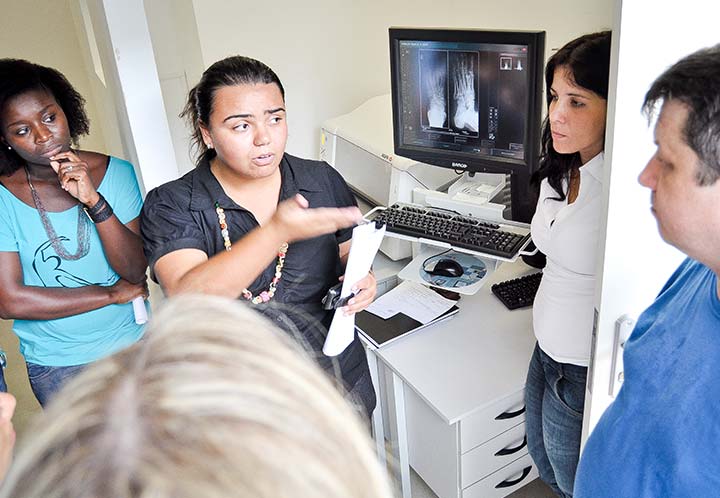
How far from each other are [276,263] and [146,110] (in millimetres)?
815

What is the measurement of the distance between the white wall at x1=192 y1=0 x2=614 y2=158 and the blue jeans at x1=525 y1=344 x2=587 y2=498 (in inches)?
46.8

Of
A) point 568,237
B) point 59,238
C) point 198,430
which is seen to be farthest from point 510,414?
point 198,430

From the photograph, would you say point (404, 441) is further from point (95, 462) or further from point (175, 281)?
point (95, 462)

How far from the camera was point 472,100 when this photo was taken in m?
1.77

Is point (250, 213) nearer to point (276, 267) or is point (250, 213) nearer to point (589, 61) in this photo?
point (276, 267)

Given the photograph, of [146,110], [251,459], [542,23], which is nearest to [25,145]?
[146,110]

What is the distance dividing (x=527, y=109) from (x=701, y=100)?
2.83 feet

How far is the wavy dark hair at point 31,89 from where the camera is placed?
58.7 inches

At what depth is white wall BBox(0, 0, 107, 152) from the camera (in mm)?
4254

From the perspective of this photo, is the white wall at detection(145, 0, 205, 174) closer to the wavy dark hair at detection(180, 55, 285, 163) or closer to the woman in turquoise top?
the woman in turquoise top

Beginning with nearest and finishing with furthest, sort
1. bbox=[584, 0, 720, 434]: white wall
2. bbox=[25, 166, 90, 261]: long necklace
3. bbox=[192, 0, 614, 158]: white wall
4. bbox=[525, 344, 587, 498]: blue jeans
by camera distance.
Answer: bbox=[584, 0, 720, 434]: white wall → bbox=[525, 344, 587, 498]: blue jeans → bbox=[25, 166, 90, 261]: long necklace → bbox=[192, 0, 614, 158]: white wall

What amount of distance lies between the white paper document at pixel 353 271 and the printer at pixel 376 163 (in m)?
0.70

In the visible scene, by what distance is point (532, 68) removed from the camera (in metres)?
1.61

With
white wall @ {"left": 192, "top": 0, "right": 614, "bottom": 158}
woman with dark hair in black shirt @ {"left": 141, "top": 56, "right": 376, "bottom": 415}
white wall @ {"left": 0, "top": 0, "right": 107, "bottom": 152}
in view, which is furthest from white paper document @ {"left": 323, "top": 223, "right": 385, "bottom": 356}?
white wall @ {"left": 0, "top": 0, "right": 107, "bottom": 152}
